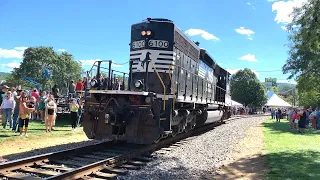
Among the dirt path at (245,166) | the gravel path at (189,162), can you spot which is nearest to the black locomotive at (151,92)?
the gravel path at (189,162)

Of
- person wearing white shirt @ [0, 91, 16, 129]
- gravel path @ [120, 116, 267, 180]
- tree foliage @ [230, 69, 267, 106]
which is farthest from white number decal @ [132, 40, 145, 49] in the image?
tree foliage @ [230, 69, 267, 106]

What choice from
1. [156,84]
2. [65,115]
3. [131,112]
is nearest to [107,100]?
[131,112]

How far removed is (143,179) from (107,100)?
364 cm

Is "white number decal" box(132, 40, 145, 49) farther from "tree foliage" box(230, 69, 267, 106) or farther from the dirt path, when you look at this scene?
"tree foliage" box(230, 69, 267, 106)

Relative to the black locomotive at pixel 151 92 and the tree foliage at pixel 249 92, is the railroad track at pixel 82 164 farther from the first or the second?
the tree foliage at pixel 249 92

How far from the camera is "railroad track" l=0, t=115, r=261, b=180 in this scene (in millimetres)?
6207

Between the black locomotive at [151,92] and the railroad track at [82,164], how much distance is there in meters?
0.55

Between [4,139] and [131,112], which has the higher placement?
[131,112]

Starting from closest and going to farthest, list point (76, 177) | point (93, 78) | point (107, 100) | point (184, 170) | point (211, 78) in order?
point (76, 177) < point (184, 170) < point (107, 100) < point (93, 78) < point (211, 78)

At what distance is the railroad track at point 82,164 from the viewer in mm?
6207

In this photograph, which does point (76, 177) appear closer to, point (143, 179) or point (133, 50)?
point (143, 179)

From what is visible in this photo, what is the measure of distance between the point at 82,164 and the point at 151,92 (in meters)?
2.93

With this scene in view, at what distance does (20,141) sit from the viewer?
34.7ft

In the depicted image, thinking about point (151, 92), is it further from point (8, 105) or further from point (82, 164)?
point (8, 105)
